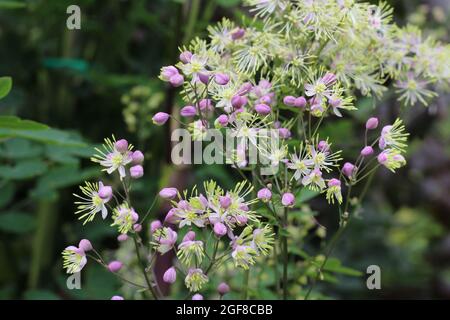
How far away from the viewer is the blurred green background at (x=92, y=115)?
1.26 metres

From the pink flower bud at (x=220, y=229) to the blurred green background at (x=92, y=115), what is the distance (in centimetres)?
51

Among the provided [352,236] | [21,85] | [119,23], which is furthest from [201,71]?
[352,236]

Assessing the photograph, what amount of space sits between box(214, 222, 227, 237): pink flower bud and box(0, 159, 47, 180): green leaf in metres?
0.52

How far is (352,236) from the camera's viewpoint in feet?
5.83

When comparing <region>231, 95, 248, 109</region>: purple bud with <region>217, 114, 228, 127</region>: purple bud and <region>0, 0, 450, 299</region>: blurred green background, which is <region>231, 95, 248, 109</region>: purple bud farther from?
<region>0, 0, 450, 299</region>: blurred green background

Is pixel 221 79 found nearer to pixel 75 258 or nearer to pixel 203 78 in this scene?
pixel 203 78

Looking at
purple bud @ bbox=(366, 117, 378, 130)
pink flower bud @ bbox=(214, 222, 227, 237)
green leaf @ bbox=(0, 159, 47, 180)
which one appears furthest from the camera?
green leaf @ bbox=(0, 159, 47, 180)

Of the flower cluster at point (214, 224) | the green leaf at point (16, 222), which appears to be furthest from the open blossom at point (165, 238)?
the green leaf at point (16, 222)

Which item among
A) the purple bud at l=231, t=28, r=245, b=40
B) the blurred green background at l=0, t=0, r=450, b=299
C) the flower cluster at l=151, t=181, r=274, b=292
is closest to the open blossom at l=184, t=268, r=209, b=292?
the flower cluster at l=151, t=181, r=274, b=292

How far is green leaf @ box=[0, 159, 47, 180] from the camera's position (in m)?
1.14

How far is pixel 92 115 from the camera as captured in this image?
1.55m
